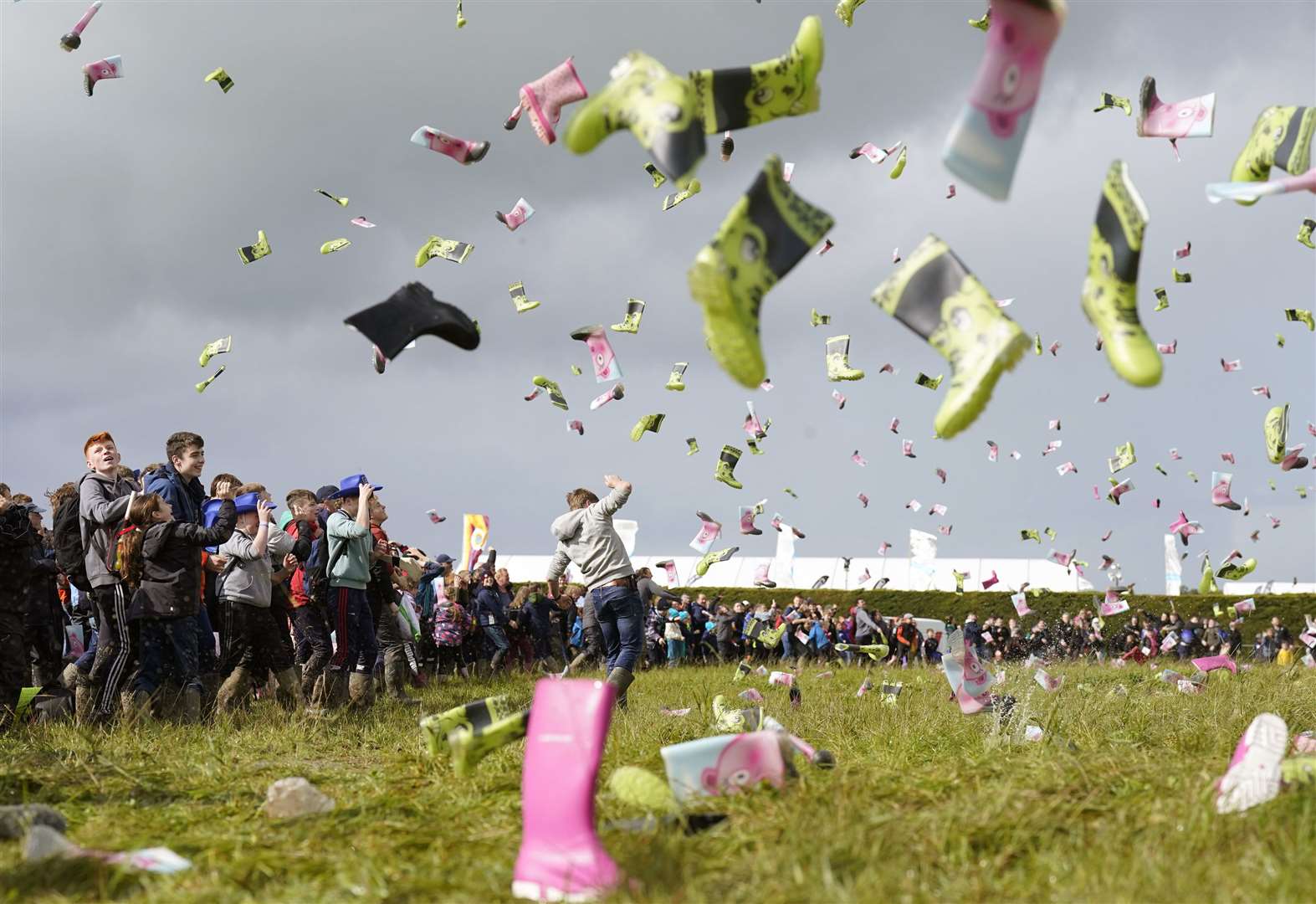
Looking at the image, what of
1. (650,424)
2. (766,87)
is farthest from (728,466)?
(766,87)

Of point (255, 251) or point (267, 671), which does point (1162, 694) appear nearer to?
point (267, 671)

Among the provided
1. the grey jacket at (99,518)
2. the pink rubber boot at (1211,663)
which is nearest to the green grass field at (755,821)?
the grey jacket at (99,518)

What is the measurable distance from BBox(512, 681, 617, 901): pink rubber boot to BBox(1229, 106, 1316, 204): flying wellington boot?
109 inches

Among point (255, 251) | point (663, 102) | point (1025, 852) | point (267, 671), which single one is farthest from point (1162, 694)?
point (255, 251)

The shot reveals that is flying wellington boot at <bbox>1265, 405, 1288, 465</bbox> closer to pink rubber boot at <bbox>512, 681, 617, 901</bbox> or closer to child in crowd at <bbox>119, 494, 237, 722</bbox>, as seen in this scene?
pink rubber boot at <bbox>512, 681, 617, 901</bbox>

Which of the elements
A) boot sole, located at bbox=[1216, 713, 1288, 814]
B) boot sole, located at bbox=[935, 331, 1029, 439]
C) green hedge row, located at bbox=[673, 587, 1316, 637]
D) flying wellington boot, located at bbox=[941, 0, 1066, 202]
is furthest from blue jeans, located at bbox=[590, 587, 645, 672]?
green hedge row, located at bbox=[673, 587, 1316, 637]

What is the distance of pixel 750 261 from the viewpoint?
2.75 m

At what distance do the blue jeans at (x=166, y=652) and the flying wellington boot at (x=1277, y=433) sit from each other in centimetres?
589

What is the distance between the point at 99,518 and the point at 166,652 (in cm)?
85

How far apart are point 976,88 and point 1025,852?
6.37 feet

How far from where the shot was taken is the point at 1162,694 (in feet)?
25.9

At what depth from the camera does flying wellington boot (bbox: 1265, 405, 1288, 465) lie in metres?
5.48

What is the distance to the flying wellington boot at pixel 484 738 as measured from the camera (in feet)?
9.88

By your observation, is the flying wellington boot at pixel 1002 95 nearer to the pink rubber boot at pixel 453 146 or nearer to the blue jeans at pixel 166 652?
the pink rubber boot at pixel 453 146
